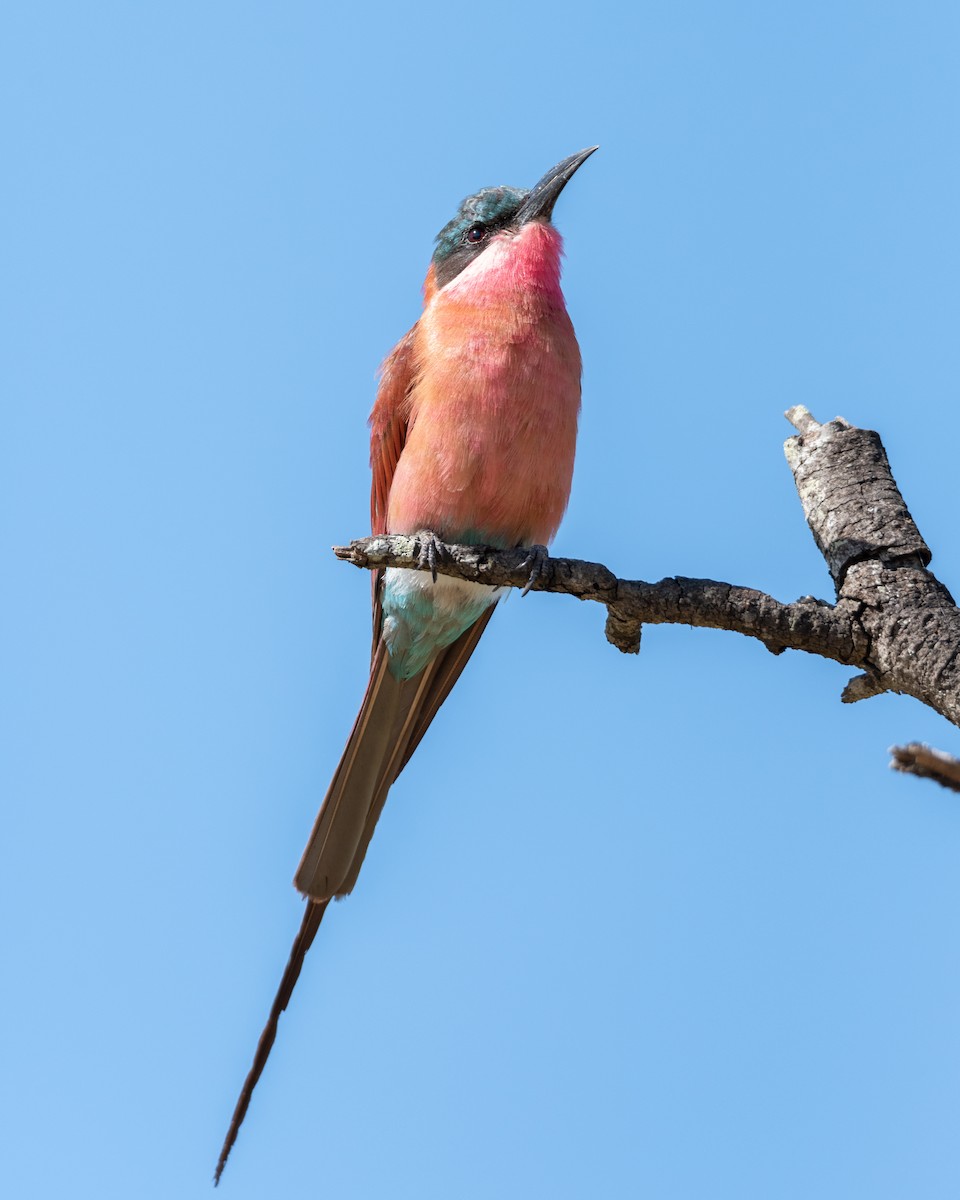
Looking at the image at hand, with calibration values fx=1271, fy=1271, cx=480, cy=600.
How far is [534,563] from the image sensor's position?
12.6 ft

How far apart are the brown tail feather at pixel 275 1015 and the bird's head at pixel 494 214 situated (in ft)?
9.22

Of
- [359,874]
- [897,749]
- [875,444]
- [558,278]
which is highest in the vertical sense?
[558,278]

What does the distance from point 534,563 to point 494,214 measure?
7.95 ft

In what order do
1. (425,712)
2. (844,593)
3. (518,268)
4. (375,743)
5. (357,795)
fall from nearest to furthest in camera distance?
(844,593), (357,795), (375,743), (425,712), (518,268)

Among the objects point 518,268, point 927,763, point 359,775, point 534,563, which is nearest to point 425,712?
point 359,775

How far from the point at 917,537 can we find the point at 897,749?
152 cm

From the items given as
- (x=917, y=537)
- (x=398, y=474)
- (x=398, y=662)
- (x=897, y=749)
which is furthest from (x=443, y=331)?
(x=897, y=749)

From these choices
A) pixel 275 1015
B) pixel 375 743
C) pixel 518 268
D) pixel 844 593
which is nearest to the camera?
pixel 844 593

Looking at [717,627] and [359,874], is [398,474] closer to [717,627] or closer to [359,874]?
[359,874]

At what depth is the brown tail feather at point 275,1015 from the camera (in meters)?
4.08

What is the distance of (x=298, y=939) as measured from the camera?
4430 mm

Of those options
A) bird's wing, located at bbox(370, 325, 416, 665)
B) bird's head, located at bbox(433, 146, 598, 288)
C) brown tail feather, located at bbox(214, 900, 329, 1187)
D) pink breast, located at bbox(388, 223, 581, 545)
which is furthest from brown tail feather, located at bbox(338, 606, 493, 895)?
bird's head, located at bbox(433, 146, 598, 288)

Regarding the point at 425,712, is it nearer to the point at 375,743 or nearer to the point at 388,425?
the point at 375,743

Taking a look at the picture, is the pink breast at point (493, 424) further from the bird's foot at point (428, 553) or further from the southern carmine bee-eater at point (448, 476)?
the bird's foot at point (428, 553)
